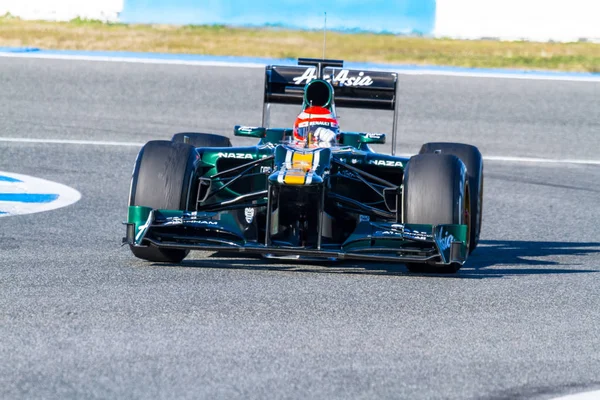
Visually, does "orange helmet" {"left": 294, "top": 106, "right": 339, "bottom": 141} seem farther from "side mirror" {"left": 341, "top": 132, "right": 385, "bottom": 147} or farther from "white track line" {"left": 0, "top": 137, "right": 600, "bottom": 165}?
"white track line" {"left": 0, "top": 137, "right": 600, "bottom": 165}

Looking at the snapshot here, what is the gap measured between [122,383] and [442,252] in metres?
2.83

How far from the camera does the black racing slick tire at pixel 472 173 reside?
7852 millimetres

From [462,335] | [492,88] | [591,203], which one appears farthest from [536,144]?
[462,335]

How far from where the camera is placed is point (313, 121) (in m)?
8.18

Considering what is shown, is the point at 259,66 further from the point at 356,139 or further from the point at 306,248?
the point at 306,248

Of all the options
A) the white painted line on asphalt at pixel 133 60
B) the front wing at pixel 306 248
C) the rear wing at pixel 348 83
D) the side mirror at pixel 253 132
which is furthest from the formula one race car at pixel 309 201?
the white painted line on asphalt at pixel 133 60

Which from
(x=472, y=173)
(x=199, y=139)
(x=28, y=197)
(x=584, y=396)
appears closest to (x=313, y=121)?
(x=199, y=139)

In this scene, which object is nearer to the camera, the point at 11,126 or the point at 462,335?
the point at 462,335

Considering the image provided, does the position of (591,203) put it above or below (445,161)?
below

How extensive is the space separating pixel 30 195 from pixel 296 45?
10.5 metres

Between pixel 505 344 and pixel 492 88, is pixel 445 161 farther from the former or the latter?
pixel 492 88

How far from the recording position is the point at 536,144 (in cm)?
1534

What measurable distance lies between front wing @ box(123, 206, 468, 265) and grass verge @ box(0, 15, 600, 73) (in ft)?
41.4

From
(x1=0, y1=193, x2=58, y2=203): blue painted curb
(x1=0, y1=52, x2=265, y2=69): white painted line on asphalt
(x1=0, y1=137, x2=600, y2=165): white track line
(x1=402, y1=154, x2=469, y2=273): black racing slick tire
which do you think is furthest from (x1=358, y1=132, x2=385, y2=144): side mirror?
(x1=0, y1=52, x2=265, y2=69): white painted line on asphalt
